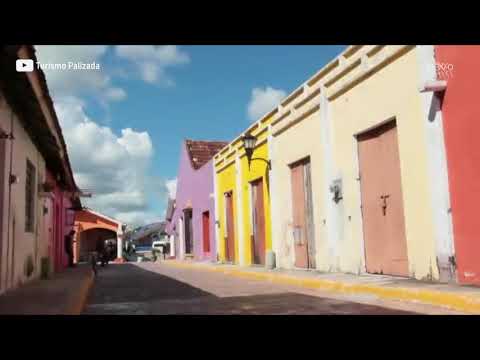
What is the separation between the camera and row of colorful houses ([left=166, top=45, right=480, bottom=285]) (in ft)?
23.4

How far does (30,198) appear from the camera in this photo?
1112cm

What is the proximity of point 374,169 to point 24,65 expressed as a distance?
594 centimetres

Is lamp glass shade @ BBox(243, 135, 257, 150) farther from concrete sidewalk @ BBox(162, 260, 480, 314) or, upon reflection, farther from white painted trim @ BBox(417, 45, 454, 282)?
white painted trim @ BBox(417, 45, 454, 282)

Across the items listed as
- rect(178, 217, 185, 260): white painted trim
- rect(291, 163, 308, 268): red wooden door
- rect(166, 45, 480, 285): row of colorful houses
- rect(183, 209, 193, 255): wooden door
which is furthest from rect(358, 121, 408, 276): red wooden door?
rect(178, 217, 185, 260): white painted trim

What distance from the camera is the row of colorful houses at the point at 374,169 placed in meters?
7.13

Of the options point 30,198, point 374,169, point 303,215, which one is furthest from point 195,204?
point 374,169

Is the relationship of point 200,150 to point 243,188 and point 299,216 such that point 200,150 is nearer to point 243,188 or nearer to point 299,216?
point 243,188

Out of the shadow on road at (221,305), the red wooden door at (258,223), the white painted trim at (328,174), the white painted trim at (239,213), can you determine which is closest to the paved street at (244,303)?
the shadow on road at (221,305)
